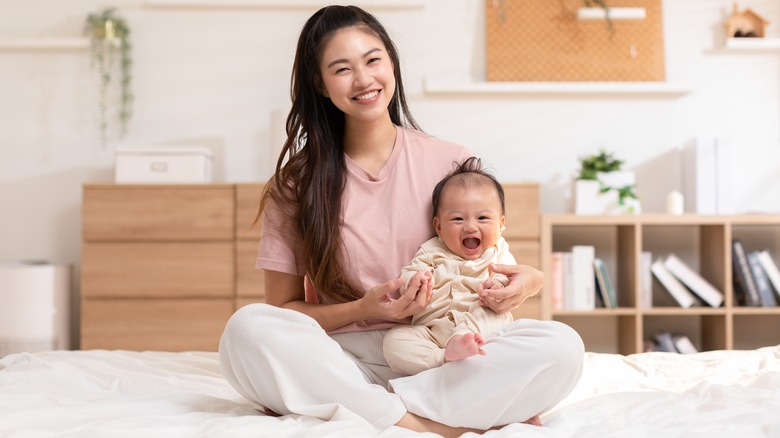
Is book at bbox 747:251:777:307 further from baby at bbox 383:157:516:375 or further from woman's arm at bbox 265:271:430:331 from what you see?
woman's arm at bbox 265:271:430:331

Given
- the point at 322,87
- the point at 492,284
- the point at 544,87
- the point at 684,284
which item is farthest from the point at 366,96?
the point at 684,284

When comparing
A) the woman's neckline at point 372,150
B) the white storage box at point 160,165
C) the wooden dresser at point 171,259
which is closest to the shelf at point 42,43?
the white storage box at point 160,165

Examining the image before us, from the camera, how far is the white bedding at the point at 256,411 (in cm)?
132

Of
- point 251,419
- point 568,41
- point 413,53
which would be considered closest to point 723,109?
point 568,41

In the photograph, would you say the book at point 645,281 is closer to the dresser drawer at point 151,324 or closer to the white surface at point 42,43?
the dresser drawer at point 151,324

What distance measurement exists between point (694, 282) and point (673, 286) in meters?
0.09

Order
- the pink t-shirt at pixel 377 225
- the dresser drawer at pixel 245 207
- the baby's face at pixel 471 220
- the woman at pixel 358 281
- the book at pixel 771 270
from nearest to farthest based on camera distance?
the woman at pixel 358 281, the baby's face at pixel 471 220, the pink t-shirt at pixel 377 225, the dresser drawer at pixel 245 207, the book at pixel 771 270

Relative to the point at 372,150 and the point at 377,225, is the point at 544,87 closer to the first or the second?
the point at 372,150

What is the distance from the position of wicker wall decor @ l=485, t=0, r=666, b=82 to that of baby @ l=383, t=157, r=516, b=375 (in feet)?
6.97

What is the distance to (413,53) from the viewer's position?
3.81 meters

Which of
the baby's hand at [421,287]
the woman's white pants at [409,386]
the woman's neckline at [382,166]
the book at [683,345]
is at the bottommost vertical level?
the book at [683,345]

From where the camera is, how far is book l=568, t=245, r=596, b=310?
3.49m

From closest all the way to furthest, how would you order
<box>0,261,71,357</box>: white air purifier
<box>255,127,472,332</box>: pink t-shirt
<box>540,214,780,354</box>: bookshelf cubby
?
<box>255,127,472,332</box>: pink t-shirt < <box>0,261,71,357</box>: white air purifier < <box>540,214,780,354</box>: bookshelf cubby

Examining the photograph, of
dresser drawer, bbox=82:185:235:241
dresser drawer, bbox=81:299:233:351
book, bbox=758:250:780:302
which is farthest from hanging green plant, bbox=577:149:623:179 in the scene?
dresser drawer, bbox=81:299:233:351
